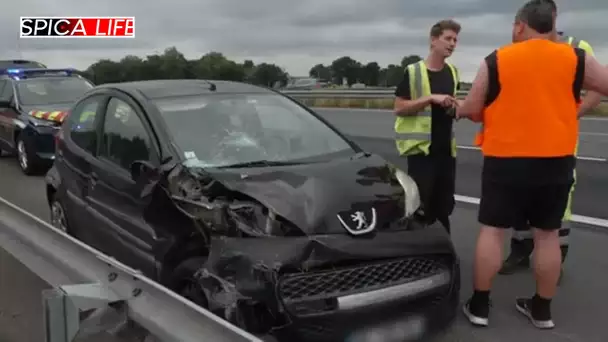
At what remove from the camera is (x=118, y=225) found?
14.6 feet

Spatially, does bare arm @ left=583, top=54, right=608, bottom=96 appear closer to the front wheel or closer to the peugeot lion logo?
the peugeot lion logo

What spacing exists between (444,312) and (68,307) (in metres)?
1.91

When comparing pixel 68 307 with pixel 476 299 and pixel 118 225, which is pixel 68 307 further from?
pixel 476 299

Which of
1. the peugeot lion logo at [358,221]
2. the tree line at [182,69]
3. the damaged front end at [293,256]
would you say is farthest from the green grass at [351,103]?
the peugeot lion logo at [358,221]

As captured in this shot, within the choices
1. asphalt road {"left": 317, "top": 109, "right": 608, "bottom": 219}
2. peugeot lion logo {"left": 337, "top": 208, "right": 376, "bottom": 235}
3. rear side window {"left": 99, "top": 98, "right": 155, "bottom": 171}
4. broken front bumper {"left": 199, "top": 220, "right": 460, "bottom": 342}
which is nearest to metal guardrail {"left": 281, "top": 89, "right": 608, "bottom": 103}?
asphalt road {"left": 317, "top": 109, "right": 608, "bottom": 219}

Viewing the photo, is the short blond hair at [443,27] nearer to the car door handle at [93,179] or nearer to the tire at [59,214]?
the car door handle at [93,179]

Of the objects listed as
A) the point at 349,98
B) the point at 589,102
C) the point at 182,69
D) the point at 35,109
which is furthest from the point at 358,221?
the point at 349,98

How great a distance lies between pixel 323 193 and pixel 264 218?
0.36 m

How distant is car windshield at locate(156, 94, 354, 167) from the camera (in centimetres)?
426

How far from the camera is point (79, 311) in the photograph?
9.28 feet

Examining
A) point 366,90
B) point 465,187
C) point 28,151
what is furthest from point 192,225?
point 366,90

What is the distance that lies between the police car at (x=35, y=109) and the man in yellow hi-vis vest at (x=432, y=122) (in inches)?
270

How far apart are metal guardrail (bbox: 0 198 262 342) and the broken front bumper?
20.4 inches

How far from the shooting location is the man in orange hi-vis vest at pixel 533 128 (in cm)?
393
